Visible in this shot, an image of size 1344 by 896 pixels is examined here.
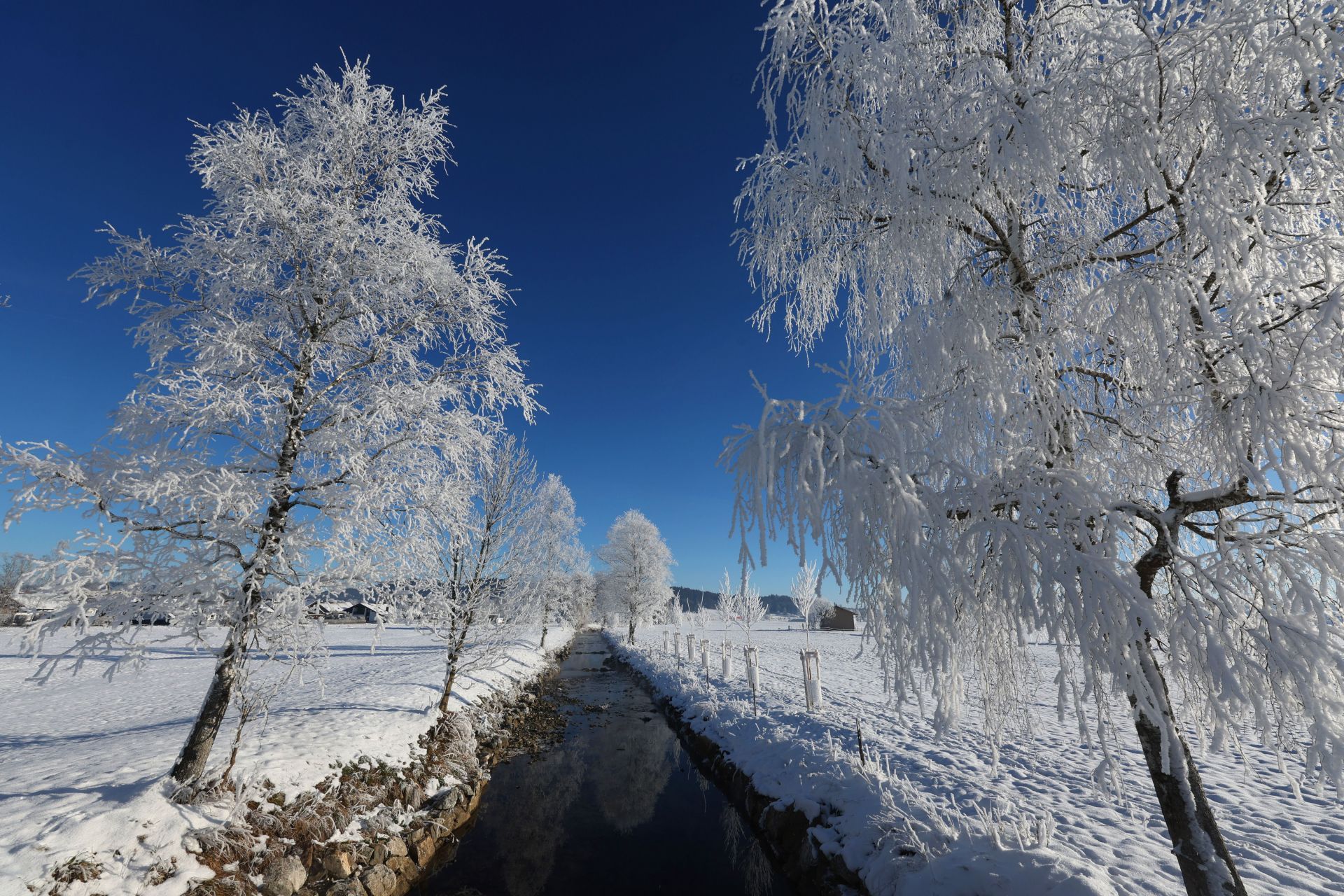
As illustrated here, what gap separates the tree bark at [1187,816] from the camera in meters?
2.96

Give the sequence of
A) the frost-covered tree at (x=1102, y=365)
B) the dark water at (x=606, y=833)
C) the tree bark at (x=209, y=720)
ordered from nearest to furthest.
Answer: the frost-covered tree at (x=1102, y=365), the tree bark at (x=209, y=720), the dark water at (x=606, y=833)

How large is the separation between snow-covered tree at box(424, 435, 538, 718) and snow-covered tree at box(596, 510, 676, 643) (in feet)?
71.9

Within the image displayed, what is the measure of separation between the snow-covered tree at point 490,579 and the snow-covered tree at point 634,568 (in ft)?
71.9

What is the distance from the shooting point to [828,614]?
58.5 meters

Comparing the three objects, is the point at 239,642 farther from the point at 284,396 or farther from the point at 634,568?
the point at 634,568

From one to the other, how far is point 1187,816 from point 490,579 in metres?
11.2

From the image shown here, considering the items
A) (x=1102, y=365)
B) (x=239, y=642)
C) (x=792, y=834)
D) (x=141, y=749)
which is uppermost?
(x=1102, y=365)

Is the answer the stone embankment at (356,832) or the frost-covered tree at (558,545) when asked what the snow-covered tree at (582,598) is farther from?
the stone embankment at (356,832)

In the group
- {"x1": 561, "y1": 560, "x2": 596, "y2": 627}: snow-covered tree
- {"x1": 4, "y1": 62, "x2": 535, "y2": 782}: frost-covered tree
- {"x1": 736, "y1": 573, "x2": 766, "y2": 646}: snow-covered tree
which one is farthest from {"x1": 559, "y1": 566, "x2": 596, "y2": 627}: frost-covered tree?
{"x1": 4, "y1": 62, "x2": 535, "y2": 782}: frost-covered tree

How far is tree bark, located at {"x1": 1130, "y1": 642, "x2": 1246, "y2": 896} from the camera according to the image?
2959mm

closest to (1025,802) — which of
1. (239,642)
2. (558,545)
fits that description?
(239,642)

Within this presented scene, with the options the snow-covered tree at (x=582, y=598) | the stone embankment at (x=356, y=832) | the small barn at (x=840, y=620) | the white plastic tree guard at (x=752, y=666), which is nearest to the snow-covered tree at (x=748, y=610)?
the white plastic tree guard at (x=752, y=666)

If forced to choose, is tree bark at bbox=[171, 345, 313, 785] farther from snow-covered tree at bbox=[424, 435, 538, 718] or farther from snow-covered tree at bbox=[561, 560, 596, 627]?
snow-covered tree at bbox=[561, 560, 596, 627]

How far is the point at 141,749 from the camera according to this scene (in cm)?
620
